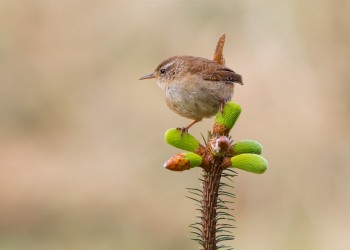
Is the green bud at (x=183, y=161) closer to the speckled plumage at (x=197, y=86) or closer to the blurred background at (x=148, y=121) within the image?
the speckled plumage at (x=197, y=86)

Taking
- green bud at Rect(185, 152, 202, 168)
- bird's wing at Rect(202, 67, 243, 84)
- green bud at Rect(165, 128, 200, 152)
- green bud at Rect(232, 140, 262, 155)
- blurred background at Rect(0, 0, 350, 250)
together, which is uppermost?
blurred background at Rect(0, 0, 350, 250)

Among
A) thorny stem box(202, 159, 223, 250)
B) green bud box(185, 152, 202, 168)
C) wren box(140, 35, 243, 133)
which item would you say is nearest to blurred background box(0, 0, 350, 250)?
wren box(140, 35, 243, 133)

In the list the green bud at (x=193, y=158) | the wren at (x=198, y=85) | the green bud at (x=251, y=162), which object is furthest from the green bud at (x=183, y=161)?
the wren at (x=198, y=85)

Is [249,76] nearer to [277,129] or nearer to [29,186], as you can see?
[277,129]

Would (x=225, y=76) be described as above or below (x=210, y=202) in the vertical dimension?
above

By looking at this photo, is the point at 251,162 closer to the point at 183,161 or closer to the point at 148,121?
the point at 183,161

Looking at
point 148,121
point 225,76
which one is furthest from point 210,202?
point 148,121

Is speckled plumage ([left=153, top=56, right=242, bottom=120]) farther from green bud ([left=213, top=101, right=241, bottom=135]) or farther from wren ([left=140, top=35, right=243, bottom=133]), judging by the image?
green bud ([left=213, top=101, right=241, bottom=135])
